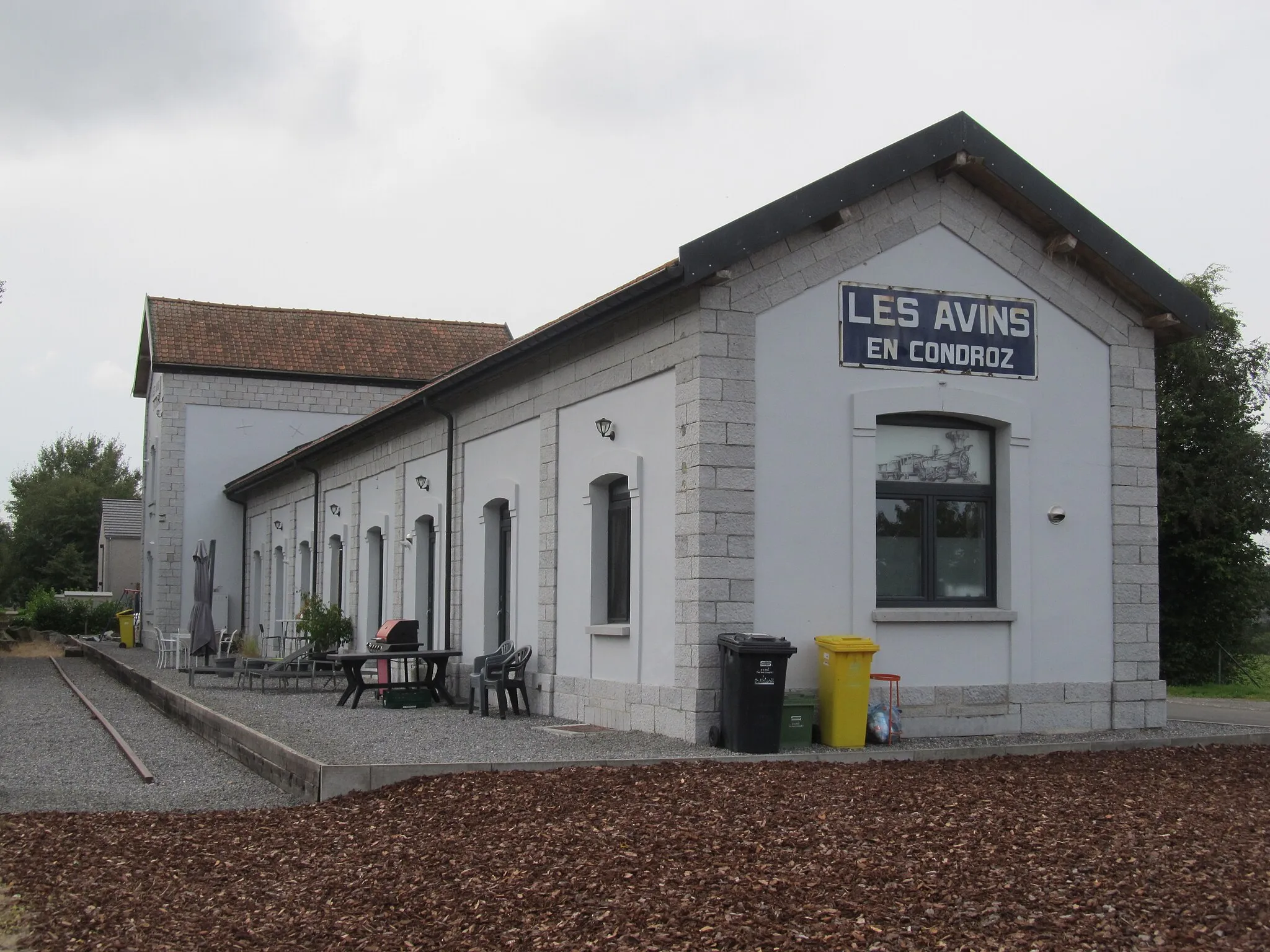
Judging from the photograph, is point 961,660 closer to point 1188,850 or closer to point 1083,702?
point 1083,702

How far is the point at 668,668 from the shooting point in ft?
38.0

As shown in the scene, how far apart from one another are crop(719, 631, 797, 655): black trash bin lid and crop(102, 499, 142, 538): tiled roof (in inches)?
1830

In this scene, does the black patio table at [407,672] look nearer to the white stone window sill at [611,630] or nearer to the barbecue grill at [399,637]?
the barbecue grill at [399,637]

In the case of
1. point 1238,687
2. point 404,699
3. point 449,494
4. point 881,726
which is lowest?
point 1238,687

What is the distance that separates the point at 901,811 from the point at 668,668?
4157mm

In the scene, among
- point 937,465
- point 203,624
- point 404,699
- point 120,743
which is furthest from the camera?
point 203,624

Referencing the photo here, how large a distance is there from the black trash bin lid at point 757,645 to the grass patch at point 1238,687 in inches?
548

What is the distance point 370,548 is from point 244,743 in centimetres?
982

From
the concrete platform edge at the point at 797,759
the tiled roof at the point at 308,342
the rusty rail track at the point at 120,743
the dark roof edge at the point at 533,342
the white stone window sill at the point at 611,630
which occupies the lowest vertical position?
the rusty rail track at the point at 120,743

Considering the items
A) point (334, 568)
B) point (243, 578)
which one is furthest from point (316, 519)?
point (243, 578)

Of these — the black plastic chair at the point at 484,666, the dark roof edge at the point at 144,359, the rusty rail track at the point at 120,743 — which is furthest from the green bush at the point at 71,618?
the black plastic chair at the point at 484,666

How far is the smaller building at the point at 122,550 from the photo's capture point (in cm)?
5362

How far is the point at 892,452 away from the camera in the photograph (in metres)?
12.1

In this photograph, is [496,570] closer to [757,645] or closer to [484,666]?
[484,666]
